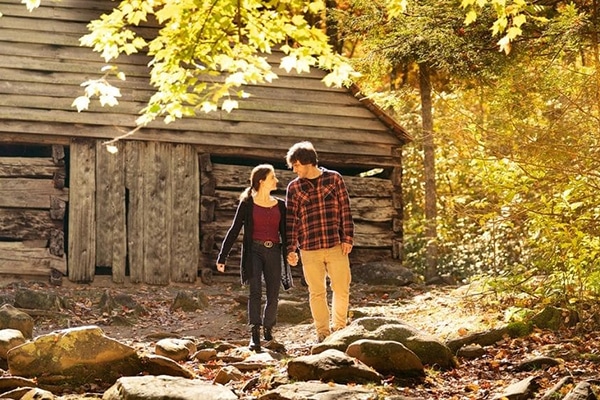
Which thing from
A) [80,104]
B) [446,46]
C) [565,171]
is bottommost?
[565,171]

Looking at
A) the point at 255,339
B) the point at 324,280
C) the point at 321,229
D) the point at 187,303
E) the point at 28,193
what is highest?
the point at 28,193

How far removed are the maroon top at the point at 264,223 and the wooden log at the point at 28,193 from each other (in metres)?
7.95

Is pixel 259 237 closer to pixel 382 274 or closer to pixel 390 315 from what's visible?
pixel 390 315

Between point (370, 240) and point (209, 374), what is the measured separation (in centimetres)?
1032

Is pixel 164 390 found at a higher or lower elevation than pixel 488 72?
lower

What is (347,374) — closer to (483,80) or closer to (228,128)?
(483,80)

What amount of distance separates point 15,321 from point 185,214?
685 cm

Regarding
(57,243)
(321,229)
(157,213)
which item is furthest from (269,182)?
(57,243)

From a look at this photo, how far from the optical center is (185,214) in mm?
17031

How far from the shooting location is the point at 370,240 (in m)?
Answer: 18.2

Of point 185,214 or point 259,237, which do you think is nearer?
point 259,237

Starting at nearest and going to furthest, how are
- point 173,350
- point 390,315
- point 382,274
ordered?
point 173,350 → point 390,315 → point 382,274

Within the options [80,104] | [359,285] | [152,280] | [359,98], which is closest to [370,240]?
[359,285]

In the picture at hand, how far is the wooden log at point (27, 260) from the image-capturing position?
16.2 m
